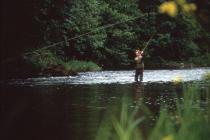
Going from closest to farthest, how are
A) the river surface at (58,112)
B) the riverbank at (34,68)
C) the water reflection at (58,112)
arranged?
1. the river surface at (58,112)
2. the water reflection at (58,112)
3. the riverbank at (34,68)

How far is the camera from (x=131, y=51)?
66.8 metres

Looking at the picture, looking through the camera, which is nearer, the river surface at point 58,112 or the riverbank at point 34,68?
the river surface at point 58,112

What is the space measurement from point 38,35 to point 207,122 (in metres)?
37.6

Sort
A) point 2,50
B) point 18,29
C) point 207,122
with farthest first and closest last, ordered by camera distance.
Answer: point 18,29 → point 2,50 → point 207,122

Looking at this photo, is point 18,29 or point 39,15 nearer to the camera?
point 18,29

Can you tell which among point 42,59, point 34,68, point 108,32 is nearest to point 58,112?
point 34,68

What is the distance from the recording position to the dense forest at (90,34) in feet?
109

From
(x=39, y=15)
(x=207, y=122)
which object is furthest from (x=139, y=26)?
(x=207, y=122)

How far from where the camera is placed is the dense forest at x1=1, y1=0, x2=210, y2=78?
33159 mm

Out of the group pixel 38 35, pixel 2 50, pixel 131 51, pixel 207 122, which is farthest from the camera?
pixel 131 51

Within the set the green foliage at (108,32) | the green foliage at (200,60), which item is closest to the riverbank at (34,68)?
the green foliage at (108,32)

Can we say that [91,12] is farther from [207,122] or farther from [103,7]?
[207,122]

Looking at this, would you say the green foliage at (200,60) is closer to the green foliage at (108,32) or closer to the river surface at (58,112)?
the green foliage at (108,32)

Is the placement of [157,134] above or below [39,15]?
below
